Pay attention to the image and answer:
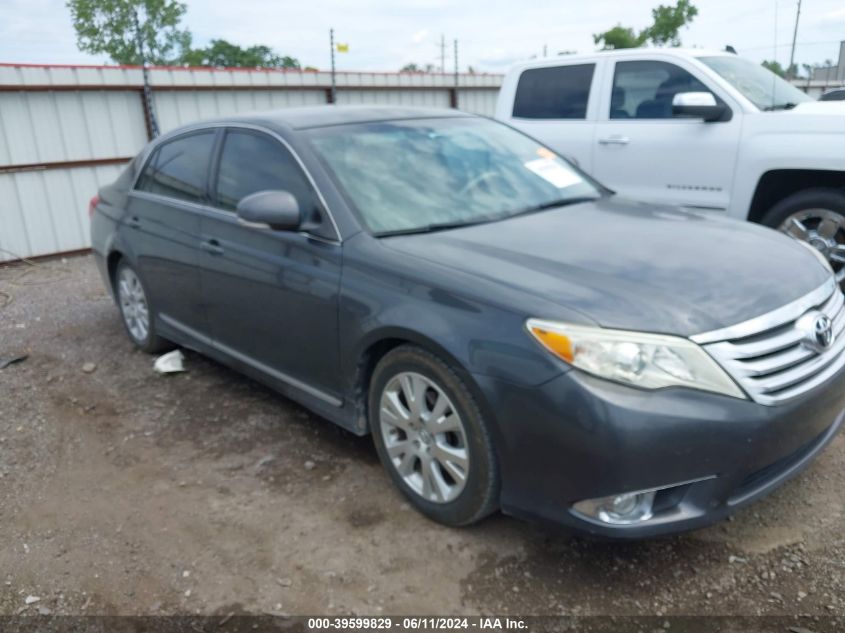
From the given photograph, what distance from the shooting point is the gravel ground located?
2521mm

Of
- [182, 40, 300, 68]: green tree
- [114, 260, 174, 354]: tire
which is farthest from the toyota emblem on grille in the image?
[182, 40, 300, 68]: green tree

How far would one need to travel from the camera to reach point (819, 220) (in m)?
5.04

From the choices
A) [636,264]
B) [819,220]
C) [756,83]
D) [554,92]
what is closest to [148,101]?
[554,92]

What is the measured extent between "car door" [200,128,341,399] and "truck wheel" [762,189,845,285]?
364 cm

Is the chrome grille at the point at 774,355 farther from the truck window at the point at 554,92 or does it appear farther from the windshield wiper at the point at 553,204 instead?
the truck window at the point at 554,92

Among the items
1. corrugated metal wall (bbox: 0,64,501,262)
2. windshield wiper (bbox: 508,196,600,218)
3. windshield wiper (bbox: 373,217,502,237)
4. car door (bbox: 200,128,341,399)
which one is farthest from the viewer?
corrugated metal wall (bbox: 0,64,501,262)

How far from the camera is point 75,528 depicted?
3066 mm

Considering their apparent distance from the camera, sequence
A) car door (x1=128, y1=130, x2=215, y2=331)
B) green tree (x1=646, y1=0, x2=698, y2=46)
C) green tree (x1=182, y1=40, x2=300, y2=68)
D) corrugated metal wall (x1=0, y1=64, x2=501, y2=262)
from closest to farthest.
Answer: car door (x1=128, y1=130, x2=215, y2=331)
corrugated metal wall (x1=0, y1=64, x2=501, y2=262)
green tree (x1=646, y1=0, x2=698, y2=46)
green tree (x1=182, y1=40, x2=300, y2=68)

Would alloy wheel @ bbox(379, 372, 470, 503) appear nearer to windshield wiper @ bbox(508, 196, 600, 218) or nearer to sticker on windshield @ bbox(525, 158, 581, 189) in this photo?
windshield wiper @ bbox(508, 196, 600, 218)

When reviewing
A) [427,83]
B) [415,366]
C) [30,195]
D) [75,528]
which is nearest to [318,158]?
[415,366]

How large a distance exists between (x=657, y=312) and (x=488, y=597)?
1.16m

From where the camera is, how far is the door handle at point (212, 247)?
12.4 feet

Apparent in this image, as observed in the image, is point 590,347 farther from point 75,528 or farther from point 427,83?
point 427,83

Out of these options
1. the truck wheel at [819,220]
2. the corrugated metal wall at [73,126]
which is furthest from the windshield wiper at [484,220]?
the corrugated metal wall at [73,126]
